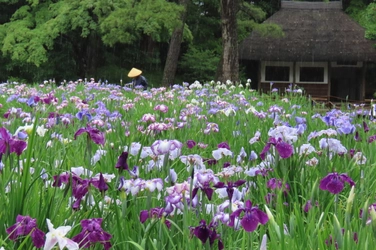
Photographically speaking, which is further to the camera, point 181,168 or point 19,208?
point 181,168

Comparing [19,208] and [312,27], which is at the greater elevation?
[312,27]

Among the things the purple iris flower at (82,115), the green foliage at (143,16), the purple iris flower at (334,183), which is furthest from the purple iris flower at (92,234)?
the green foliage at (143,16)

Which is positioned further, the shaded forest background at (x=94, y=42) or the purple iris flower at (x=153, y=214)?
the shaded forest background at (x=94, y=42)

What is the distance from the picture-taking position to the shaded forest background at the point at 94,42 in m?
16.2

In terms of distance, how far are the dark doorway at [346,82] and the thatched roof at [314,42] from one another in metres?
1.70

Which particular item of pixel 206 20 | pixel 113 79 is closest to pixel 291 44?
pixel 206 20

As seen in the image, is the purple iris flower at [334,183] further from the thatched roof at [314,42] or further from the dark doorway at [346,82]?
the dark doorway at [346,82]

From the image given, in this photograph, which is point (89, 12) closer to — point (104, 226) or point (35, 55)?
point (35, 55)

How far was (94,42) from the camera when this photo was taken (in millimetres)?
19062

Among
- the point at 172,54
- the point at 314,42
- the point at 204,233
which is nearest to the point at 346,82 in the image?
the point at 314,42

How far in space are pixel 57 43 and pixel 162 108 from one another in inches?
653

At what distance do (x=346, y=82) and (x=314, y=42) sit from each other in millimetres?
3151

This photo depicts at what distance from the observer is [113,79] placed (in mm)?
19125

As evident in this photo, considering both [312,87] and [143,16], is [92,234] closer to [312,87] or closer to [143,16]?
[143,16]
